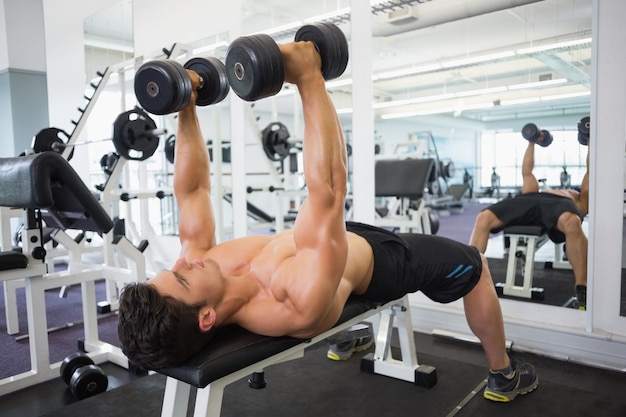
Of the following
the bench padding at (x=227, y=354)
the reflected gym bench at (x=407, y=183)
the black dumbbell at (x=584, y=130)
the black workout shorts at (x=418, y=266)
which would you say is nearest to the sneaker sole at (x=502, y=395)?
the black workout shorts at (x=418, y=266)

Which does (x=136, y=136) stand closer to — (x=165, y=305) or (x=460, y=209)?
(x=165, y=305)

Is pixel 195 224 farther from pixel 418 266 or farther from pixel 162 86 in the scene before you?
pixel 418 266

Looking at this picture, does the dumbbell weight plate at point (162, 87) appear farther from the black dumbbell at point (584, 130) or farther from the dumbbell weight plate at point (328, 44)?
the black dumbbell at point (584, 130)

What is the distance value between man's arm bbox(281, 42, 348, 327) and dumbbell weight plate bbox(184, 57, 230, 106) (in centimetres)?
56

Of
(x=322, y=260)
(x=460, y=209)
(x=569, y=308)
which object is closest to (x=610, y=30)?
(x=569, y=308)

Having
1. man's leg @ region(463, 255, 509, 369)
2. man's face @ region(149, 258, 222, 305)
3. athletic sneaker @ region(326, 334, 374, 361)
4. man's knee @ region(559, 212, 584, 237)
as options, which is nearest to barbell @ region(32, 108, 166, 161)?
athletic sneaker @ region(326, 334, 374, 361)

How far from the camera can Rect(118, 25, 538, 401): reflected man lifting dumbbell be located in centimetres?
129

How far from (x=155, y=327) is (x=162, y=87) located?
2.55ft

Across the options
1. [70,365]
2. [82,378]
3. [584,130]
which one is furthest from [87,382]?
[584,130]

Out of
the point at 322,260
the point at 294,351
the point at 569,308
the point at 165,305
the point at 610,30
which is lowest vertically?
the point at 569,308

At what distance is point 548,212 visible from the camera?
2.93m

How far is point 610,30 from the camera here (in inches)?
90.9

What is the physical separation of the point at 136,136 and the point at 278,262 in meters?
1.96

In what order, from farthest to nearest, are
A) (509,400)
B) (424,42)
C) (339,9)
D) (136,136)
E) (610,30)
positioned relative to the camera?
1. (424,42)
2. (339,9)
3. (136,136)
4. (610,30)
5. (509,400)
